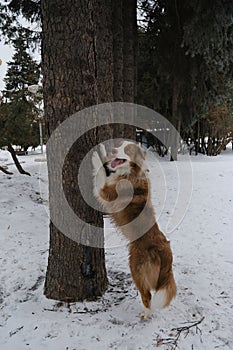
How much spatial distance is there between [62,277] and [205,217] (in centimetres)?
298

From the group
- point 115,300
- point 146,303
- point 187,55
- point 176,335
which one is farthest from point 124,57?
point 176,335

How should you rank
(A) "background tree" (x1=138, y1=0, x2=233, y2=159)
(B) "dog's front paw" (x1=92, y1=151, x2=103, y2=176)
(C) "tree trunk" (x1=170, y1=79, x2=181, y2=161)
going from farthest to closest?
(C) "tree trunk" (x1=170, y1=79, x2=181, y2=161) < (A) "background tree" (x1=138, y1=0, x2=233, y2=159) < (B) "dog's front paw" (x1=92, y1=151, x2=103, y2=176)

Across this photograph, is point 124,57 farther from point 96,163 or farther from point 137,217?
point 137,217

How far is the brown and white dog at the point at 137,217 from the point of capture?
1977mm

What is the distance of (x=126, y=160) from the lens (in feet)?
7.64

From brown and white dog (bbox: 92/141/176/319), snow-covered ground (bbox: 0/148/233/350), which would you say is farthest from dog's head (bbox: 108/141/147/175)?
snow-covered ground (bbox: 0/148/233/350)

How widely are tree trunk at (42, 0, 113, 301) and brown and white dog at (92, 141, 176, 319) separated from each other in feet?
0.53

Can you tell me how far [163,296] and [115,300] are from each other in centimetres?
47

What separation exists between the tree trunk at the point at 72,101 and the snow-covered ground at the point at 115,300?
0.53 ft

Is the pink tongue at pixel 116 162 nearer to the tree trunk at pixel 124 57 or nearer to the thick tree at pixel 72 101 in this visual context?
the thick tree at pixel 72 101

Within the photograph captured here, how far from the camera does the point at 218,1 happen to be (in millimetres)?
3875

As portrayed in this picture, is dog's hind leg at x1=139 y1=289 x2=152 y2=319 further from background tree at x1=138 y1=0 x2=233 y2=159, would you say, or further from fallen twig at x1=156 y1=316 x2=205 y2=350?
background tree at x1=138 y1=0 x2=233 y2=159

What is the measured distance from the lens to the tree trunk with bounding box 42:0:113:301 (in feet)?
6.44

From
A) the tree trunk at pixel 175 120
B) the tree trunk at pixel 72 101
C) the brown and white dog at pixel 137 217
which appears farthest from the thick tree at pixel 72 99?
the tree trunk at pixel 175 120
